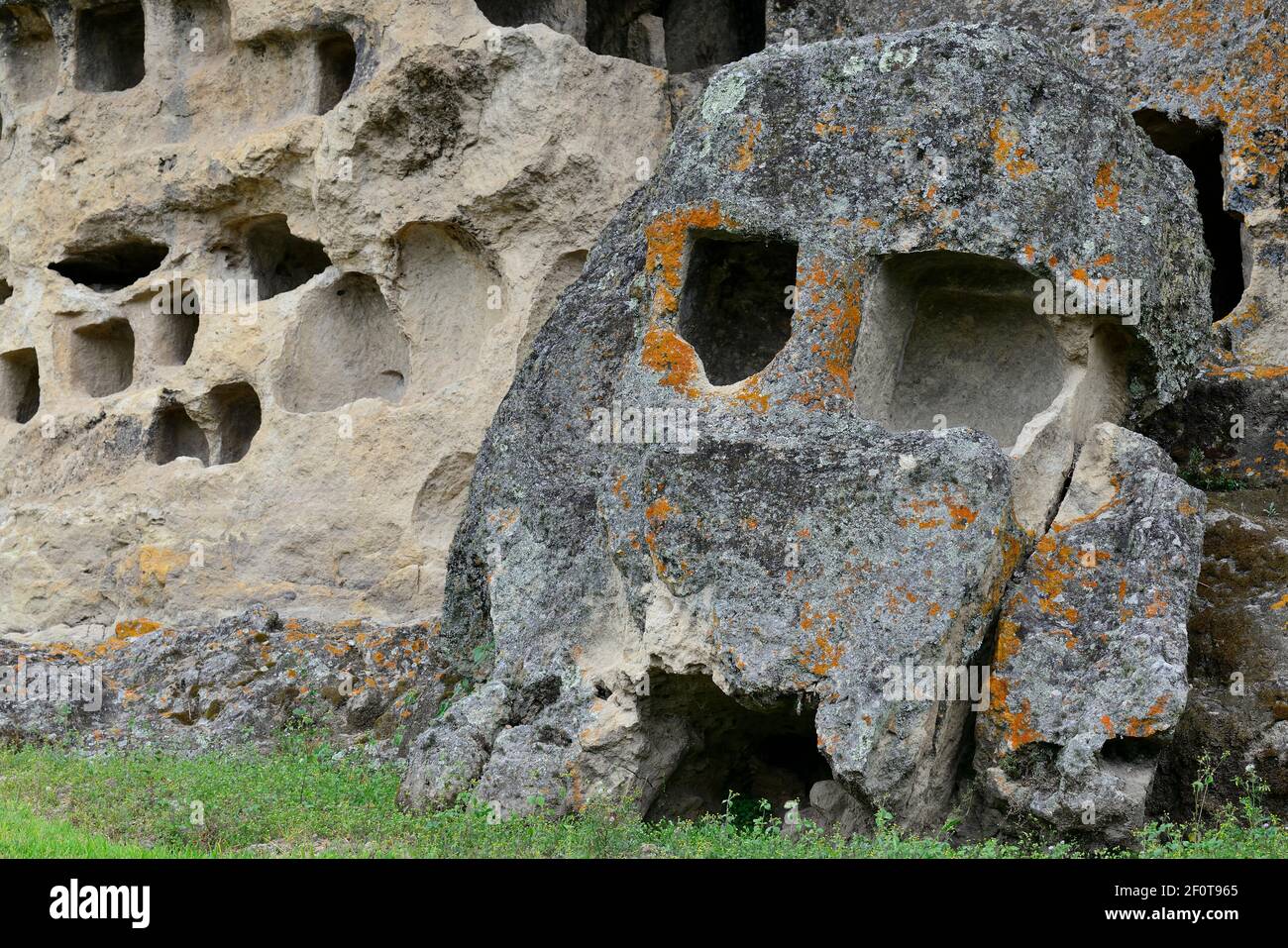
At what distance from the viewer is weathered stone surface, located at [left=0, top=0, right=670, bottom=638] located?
437 inches

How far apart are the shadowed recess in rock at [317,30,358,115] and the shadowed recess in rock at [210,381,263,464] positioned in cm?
198

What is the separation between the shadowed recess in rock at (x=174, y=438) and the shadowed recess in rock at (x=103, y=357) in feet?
2.12

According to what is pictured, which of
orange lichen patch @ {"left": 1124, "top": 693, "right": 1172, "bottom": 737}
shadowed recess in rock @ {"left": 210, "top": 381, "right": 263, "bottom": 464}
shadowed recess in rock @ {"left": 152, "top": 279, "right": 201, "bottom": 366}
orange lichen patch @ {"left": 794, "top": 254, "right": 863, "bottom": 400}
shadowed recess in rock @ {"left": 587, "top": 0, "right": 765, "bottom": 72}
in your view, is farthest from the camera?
shadowed recess in rock @ {"left": 587, "top": 0, "right": 765, "bottom": 72}

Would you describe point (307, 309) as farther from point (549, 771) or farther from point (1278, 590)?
point (1278, 590)

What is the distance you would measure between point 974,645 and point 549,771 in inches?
77.3

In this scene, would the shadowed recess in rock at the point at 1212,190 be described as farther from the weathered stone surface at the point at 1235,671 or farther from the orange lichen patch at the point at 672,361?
the orange lichen patch at the point at 672,361

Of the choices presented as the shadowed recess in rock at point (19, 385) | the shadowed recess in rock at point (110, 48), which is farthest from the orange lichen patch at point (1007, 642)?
the shadowed recess in rock at point (110, 48)

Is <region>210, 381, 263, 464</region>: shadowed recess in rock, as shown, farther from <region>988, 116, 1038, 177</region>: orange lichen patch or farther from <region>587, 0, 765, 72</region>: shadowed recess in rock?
<region>988, 116, 1038, 177</region>: orange lichen patch

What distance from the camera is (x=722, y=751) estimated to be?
8344 mm

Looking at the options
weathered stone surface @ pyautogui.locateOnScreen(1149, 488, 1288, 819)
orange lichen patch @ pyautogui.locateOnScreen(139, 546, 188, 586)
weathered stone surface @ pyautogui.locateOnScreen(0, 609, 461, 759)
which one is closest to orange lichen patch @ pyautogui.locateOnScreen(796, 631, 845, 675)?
weathered stone surface @ pyautogui.locateOnScreen(1149, 488, 1288, 819)

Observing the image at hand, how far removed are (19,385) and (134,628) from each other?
299 centimetres

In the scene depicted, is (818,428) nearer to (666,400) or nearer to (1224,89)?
(666,400)

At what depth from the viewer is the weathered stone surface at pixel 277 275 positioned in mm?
11102

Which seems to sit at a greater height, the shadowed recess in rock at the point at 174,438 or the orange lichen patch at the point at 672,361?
the orange lichen patch at the point at 672,361
